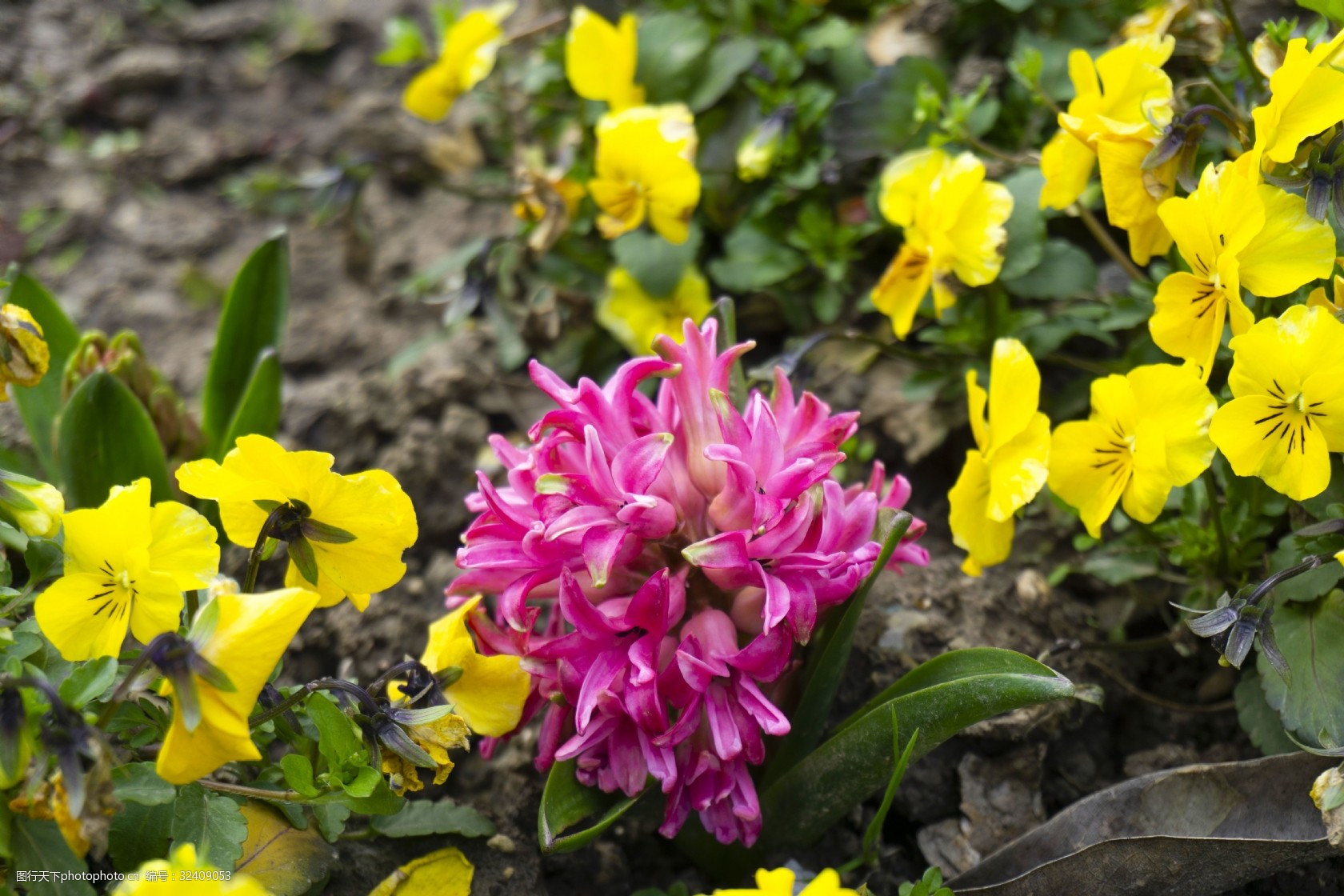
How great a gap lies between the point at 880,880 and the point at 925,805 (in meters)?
0.12

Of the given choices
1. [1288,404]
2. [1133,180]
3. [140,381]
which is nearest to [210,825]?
[140,381]

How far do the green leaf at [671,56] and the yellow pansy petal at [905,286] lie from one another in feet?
2.33

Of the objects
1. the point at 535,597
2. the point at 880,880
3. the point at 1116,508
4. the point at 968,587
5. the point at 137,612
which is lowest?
the point at 880,880

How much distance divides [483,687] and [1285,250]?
1.00m

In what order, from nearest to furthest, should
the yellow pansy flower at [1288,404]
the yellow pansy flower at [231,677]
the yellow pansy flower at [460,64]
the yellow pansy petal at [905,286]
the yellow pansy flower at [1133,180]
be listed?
the yellow pansy flower at [231,677]
the yellow pansy flower at [1288,404]
the yellow pansy flower at [1133,180]
the yellow pansy petal at [905,286]
the yellow pansy flower at [460,64]

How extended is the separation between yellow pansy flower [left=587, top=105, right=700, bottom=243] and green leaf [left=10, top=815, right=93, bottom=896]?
4.18ft

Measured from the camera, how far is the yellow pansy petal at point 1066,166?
4.48 feet

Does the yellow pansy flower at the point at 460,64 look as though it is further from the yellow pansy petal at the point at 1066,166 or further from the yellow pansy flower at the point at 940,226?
the yellow pansy petal at the point at 1066,166

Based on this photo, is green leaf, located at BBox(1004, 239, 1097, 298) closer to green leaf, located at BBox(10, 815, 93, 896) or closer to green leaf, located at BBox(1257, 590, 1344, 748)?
green leaf, located at BBox(1257, 590, 1344, 748)

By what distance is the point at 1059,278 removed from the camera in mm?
1654

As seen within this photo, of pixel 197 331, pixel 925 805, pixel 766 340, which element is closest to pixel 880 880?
pixel 925 805

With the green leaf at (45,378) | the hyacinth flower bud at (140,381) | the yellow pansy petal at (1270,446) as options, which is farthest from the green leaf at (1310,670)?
the green leaf at (45,378)

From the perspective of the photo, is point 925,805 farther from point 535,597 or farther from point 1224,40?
point 1224,40

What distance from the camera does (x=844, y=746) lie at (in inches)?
47.3
